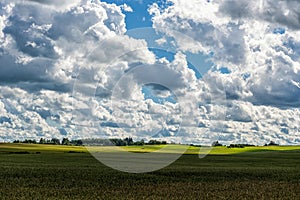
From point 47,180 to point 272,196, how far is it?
21235 mm

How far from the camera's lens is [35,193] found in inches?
1308

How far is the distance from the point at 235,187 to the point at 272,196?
234 inches

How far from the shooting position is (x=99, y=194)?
3347cm

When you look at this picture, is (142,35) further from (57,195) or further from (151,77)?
(57,195)

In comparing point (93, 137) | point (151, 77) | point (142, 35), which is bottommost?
point (93, 137)

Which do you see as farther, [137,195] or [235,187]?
[235,187]

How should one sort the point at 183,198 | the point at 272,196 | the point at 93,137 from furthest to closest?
the point at 93,137
the point at 272,196
the point at 183,198

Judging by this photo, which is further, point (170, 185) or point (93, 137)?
point (93, 137)

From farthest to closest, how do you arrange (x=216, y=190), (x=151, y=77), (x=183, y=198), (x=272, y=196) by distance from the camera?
(x=151, y=77) < (x=216, y=190) < (x=272, y=196) < (x=183, y=198)

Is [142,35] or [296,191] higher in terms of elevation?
[142,35]

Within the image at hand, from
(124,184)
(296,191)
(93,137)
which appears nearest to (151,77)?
(93,137)

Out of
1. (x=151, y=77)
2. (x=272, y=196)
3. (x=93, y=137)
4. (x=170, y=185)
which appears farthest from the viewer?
(x=151, y=77)

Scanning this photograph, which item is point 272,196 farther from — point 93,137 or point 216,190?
point 93,137

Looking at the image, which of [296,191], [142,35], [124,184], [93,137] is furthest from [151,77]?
[296,191]
